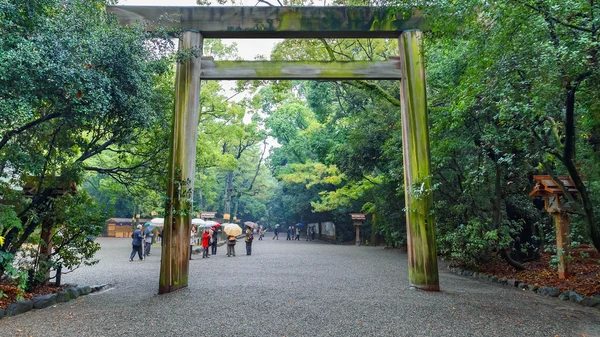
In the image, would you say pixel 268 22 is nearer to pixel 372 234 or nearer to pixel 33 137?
pixel 33 137

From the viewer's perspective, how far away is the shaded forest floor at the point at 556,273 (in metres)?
7.63

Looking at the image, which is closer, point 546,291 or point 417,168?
point 417,168

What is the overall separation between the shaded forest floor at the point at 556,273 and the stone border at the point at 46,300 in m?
9.02

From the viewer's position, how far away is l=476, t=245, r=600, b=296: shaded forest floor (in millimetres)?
7633

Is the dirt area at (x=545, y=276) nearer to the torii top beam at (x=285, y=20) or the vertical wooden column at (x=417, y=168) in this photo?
the vertical wooden column at (x=417, y=168)

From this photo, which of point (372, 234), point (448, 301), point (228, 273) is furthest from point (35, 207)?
point (372, 234)

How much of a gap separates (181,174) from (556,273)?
8.54 metres

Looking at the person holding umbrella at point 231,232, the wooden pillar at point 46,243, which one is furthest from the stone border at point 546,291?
the wooden pillar at point 46,243

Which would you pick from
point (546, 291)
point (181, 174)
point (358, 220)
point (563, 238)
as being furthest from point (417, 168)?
point (358, 220)

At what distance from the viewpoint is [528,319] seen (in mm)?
5148

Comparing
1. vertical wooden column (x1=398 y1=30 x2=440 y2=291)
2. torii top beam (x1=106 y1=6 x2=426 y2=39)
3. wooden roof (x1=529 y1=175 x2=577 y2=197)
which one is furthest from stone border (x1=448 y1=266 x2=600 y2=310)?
torii top beam (x1=106 y1=6 x2=426 y2=39)

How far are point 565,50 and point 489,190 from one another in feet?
23.6

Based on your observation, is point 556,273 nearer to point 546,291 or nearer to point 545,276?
point 545,276

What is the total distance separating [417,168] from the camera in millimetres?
7117
